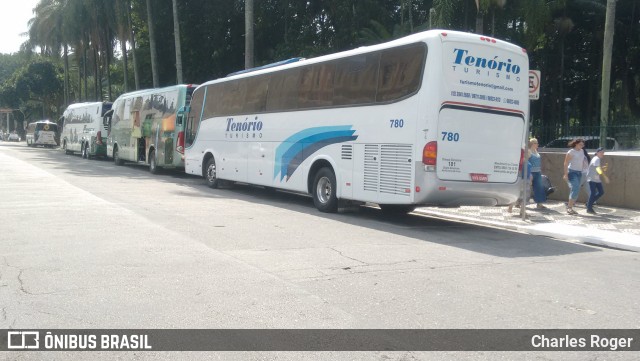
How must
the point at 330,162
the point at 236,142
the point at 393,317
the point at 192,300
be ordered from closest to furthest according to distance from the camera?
the point at 393,317, the point at 192,300, the point at 330,162, the point at 236,142

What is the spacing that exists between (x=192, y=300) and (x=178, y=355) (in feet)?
4.78

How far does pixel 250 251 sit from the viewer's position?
8.57 meters

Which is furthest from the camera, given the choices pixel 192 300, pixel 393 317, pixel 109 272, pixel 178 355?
pixel 109 272

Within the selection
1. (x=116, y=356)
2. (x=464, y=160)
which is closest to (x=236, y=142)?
(x=464, y=160)

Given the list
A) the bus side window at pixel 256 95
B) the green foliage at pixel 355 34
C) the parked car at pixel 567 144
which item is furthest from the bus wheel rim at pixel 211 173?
the green foliage at pixel 355 34

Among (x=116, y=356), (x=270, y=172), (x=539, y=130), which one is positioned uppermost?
(x=539, y=130)

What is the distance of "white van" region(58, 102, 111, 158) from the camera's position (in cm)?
3403

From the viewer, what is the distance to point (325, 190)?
13.9 meters

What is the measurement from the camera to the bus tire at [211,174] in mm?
19116

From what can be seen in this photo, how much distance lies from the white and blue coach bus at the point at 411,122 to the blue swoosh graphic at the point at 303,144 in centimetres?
2

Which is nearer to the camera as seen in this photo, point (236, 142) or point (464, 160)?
point (464, 160)

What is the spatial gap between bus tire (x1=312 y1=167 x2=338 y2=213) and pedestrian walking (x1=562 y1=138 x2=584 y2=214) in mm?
5567

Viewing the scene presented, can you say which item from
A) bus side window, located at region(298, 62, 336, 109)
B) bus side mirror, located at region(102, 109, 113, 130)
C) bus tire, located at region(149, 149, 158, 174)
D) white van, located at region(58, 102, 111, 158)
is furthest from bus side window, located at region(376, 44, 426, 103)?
white van, located at region(58, 102, 111, 158)

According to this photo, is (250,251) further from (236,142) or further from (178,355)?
(236,142)
